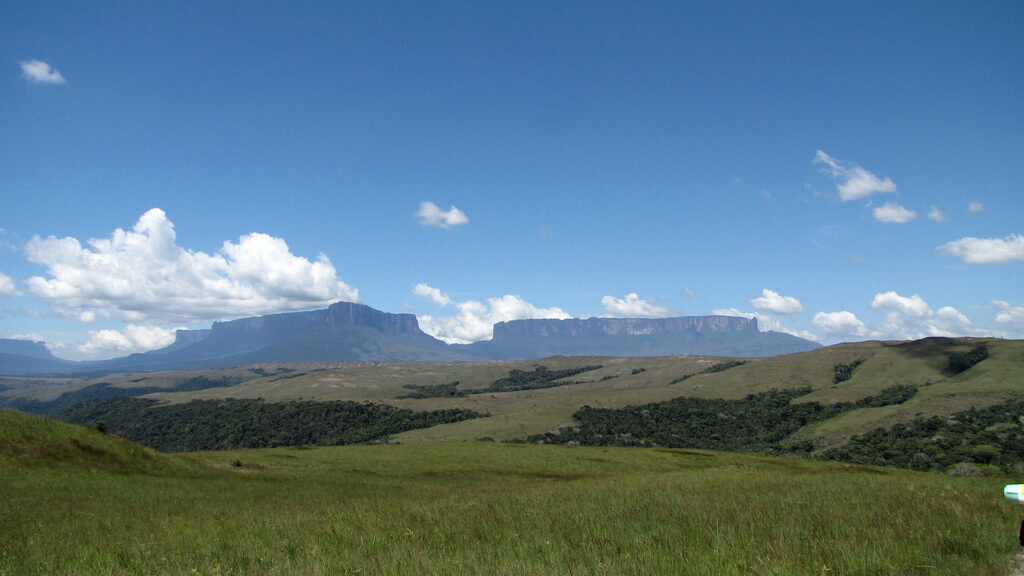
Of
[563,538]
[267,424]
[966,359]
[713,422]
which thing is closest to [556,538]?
[563,538]

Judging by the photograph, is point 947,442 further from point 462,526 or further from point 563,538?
point 563,538

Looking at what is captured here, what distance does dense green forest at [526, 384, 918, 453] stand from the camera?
4144 inches

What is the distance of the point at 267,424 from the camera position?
461ft

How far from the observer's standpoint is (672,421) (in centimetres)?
12550

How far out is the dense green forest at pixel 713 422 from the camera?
4144 inches

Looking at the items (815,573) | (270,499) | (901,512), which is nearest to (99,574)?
(815,573)

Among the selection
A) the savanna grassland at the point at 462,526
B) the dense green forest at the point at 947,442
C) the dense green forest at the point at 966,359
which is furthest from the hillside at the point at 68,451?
the dense green forest at the point at 966,359

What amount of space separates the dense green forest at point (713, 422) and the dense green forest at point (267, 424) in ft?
124

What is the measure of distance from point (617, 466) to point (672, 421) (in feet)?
277

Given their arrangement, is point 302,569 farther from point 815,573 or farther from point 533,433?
point 533,433

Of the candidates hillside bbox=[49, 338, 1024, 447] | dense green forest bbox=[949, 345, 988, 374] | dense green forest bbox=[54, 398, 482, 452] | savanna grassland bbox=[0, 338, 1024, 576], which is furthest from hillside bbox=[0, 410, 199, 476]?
dense green forest bbox=[949, 345, 988, 374]

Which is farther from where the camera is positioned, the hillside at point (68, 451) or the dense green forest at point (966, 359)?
the dense green forest at point (966, 359)

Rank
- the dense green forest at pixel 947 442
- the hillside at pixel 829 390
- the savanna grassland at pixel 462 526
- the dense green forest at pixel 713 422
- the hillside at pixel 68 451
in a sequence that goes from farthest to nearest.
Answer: the dense green forest at pixel 713 422, the hillside at pixel 829 390, the dense green forest at pixel 947 442, the hillside at pixel 68 451, the savanna grassland at pixel 462 526

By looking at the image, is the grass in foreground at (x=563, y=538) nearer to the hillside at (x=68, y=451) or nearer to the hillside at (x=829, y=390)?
the hillside at (x=68, y=451)
